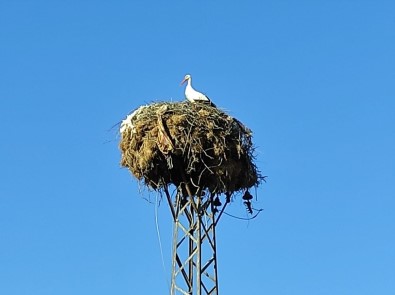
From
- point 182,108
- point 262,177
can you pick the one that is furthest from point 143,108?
point 262,177

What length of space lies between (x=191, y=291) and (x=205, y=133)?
6.23 feet

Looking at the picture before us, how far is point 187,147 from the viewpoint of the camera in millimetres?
15125

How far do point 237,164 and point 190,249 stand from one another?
3.92ft

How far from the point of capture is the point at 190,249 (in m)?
15.3

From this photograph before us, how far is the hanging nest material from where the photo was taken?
15.1m

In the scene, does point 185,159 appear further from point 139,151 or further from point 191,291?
point 191,291

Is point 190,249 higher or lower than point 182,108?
lower

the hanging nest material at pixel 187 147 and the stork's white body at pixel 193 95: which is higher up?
the stork's white body at pixel 193 95

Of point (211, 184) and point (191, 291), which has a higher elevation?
point (211, 184)

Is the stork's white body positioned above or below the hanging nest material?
above

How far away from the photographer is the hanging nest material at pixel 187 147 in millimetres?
15078

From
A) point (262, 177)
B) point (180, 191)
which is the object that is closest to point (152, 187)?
point (180, 191)

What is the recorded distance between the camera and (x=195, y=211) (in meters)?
15.4

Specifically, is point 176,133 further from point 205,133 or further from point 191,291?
point 191,291
